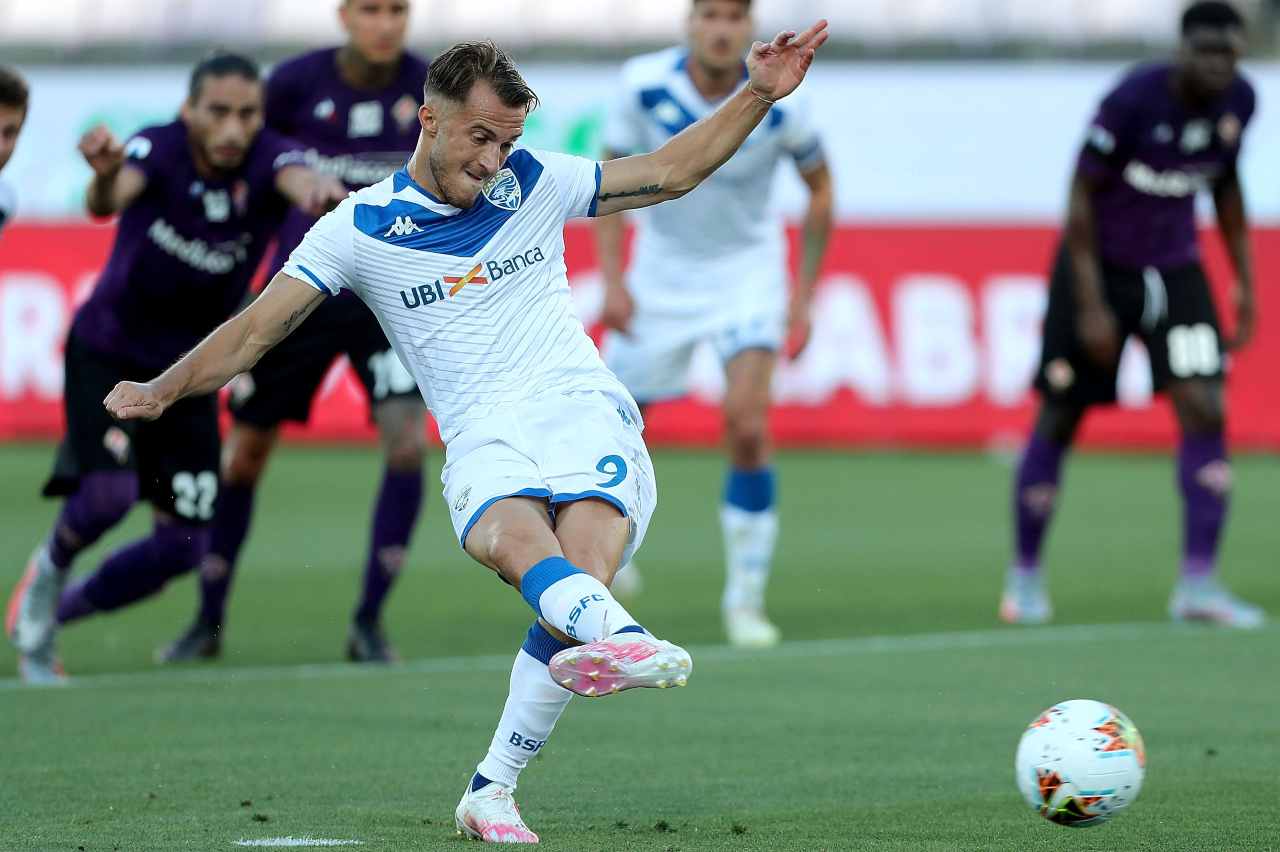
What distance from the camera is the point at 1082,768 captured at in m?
4.91

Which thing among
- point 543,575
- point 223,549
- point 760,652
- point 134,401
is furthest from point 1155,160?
point 134,401

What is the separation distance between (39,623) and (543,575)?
3.48m

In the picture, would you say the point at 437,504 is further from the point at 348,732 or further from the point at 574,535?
the point at 574,535

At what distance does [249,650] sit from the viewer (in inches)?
336

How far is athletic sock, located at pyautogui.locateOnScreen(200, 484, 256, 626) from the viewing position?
27.8 feet

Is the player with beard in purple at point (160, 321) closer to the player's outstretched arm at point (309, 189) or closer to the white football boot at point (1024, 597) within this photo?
the player's outstretched arm at point (309, 189)

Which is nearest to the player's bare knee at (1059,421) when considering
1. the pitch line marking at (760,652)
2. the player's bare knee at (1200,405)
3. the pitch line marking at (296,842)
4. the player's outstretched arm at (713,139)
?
the player's bare knee at (1200,405)

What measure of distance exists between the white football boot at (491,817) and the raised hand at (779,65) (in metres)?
1.77

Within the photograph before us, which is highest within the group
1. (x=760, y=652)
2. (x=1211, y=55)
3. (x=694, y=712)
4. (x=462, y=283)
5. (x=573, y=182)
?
(x=1211, y=55)

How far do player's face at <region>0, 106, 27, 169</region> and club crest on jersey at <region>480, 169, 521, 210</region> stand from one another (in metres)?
2.28

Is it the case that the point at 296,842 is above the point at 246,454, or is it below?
below

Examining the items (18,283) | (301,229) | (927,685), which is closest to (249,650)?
(301,229)

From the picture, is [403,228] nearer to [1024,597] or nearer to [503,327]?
[503,327]

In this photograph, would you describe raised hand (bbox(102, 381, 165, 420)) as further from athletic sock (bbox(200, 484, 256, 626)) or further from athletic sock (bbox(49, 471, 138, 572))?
athletic sock (bbox(200, 484, 256, 626))
